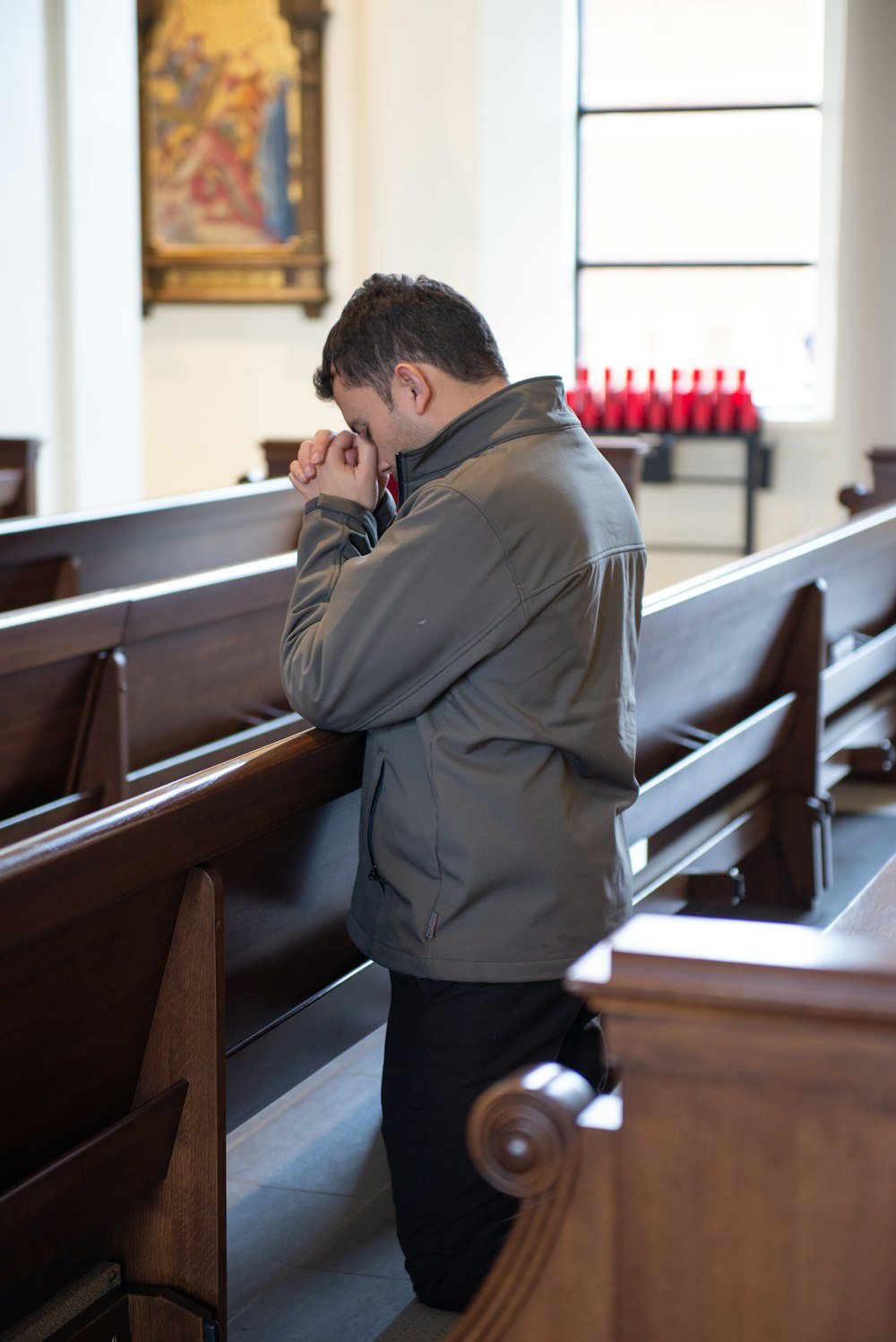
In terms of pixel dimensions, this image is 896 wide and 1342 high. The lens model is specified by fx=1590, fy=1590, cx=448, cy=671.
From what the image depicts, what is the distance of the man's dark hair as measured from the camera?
1841mm

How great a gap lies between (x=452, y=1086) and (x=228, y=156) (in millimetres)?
7758

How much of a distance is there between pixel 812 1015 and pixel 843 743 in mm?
3459

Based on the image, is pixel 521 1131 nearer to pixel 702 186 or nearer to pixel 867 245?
pixel 867 245

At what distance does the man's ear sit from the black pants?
69cm

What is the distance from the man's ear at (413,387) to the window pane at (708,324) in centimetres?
699

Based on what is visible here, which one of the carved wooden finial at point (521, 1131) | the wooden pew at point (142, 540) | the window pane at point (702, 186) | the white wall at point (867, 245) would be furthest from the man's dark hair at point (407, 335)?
the window pane at point (702, 186)

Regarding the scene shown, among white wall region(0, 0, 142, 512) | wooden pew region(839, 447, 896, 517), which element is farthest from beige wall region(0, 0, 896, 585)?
wooden pew region(839, 447, 896, 517)

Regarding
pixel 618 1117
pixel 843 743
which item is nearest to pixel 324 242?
pixel 843 743

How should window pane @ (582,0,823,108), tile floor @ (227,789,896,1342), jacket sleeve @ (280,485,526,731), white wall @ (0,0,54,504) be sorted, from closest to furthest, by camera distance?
1. jacket sleeve @ (280,485,526,731)
2. tile floor @ (227,789,896,1342)
3. white wall @ (0,0,54,504)
4. window pane @ (582,0,823,108)

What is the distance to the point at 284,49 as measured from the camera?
28.2 ft

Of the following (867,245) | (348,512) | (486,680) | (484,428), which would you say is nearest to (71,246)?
(867,245)

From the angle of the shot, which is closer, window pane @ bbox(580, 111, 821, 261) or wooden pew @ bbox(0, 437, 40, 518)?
wooden pew @ bbox(0, 437, 40, 518)

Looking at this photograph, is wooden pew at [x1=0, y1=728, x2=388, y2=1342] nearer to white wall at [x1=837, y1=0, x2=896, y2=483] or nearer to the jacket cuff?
the jacket cuff

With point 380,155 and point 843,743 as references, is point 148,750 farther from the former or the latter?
point 380,155
